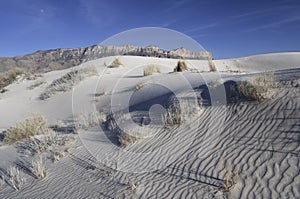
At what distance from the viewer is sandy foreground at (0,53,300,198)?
471 centimetres

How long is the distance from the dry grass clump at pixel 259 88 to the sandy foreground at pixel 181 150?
0.10 ft

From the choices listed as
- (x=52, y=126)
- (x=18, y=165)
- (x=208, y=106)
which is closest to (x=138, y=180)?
(x=208, y=106)

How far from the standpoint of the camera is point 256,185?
14.4 feet

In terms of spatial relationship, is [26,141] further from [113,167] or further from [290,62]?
[290,62]

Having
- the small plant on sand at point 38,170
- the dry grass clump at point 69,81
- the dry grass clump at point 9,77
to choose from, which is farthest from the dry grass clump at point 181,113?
the dry grass clump at point 9,77

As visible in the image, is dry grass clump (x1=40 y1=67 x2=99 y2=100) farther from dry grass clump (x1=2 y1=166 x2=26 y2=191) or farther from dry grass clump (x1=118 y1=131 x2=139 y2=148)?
dry grass clump (x1=118 y1=131 x2=139 y2=148)

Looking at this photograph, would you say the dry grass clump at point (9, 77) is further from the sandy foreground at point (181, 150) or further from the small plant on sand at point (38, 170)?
the small plant on sand at point (38, 170)

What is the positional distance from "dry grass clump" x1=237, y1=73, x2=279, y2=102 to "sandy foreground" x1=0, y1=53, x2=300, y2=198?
3 centimetres

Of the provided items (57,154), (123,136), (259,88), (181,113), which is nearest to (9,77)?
(57,154)

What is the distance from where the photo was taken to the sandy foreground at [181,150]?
471 centimetres

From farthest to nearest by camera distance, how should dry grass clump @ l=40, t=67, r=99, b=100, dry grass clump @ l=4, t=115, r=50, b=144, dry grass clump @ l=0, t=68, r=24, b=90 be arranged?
dry grass clump @ l=0, t=68, r=24, b=90 → dry grass clump @ l=40, t=67, r=99, b=100 → dry grass clump @ l=4, t=115, r=50, b=144

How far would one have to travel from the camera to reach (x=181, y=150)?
6133mm

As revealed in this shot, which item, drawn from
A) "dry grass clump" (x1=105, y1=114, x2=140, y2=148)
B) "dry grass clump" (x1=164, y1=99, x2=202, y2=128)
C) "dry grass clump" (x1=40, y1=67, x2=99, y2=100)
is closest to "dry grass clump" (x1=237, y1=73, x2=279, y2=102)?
"dry grass clump" (x1=164, y1=99, x2=202, y2=128)

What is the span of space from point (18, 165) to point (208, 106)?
5621 millimetres
